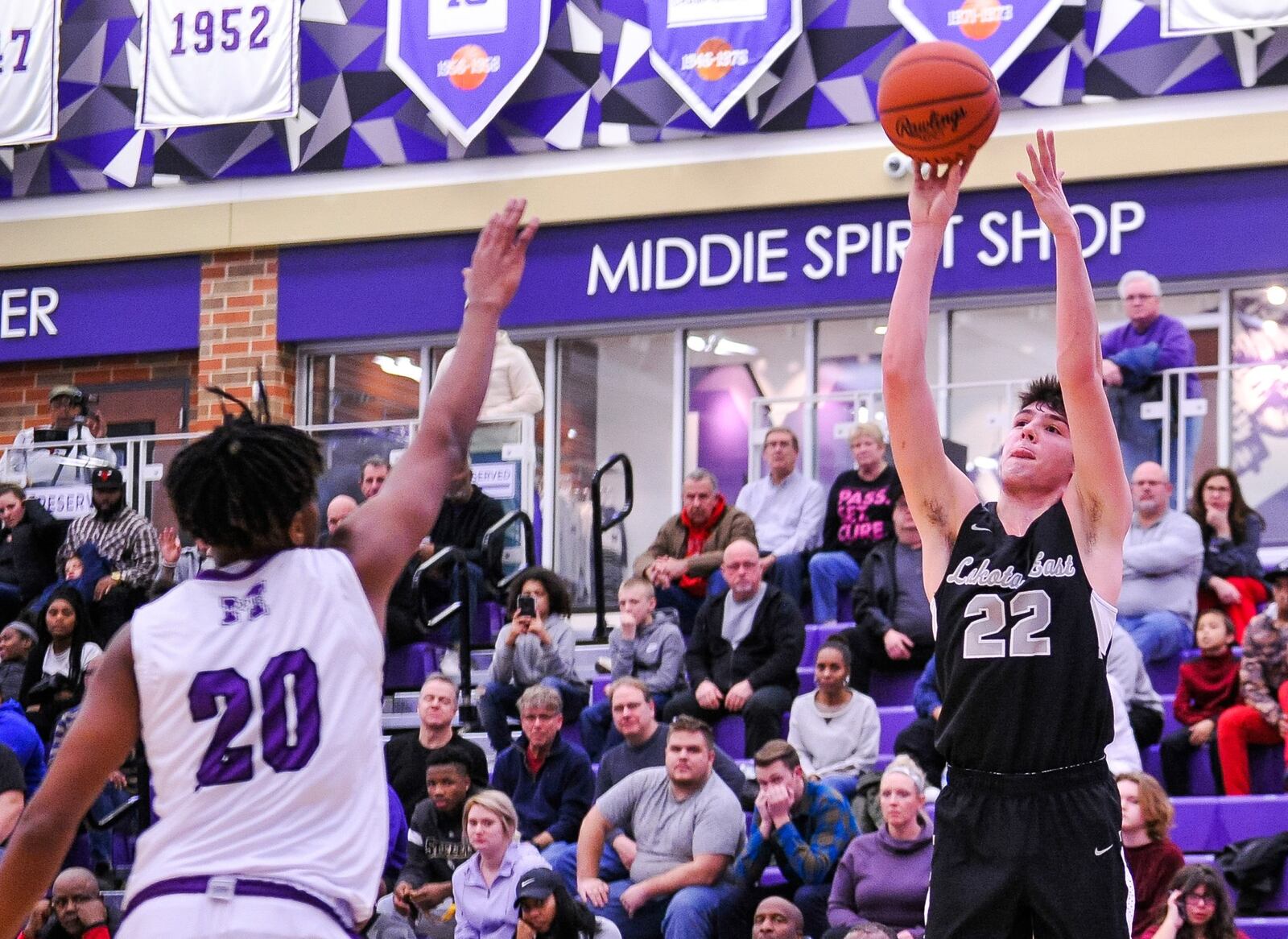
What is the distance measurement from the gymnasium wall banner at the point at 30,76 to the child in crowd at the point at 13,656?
206 inches

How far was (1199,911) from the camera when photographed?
7.26 meters

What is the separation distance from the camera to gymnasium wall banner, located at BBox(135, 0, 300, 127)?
48.5 feet

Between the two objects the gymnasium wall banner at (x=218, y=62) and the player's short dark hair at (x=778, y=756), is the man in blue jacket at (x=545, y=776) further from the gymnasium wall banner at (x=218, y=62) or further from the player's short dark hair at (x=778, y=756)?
the gymnasium wall banner at (x=218, y=62)

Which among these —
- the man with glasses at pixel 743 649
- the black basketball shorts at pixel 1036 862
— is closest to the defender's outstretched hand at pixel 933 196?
the black basketball shorts at pixel 1036 862

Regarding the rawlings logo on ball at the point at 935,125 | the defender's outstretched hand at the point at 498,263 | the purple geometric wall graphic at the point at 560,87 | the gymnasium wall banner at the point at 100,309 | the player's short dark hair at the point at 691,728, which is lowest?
the player's short dark hair at the point at 691,728

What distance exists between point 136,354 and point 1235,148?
834 centimetres

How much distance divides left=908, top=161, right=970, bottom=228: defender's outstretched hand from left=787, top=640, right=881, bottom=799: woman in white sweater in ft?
15.5

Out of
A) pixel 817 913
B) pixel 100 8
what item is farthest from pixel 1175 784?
pixel 100 8

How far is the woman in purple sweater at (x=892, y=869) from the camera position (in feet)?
26.0

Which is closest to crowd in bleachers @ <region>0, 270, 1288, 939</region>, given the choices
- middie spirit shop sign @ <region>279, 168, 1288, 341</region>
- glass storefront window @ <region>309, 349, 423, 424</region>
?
middie spirit shop sign @ <region>279, 168, 1288, 341</region>

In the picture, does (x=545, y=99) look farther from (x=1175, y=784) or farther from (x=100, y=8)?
(x=1175, y=784)

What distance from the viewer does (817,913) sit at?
8281 mm

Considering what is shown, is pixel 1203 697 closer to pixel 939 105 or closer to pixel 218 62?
pixel 939 105

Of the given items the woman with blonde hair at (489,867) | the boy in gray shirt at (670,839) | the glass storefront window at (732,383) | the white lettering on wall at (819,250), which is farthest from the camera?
the glass storefront window at (732,383)
